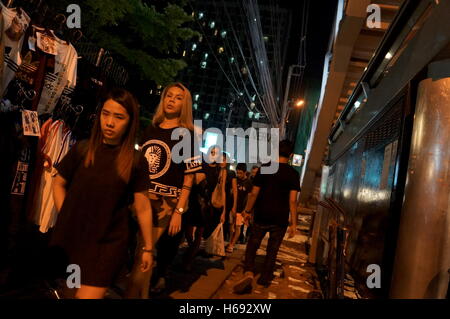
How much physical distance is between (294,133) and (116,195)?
3919 centimetres

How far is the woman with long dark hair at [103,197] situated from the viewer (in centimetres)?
222

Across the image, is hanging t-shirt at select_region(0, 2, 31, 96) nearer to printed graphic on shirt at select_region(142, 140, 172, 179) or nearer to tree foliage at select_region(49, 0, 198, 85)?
printed graphic on shirt at select_region(142, 140, 172, 179)

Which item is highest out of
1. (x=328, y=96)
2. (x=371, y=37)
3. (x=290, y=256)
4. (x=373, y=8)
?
(x=371, y=37)

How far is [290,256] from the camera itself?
8977mm

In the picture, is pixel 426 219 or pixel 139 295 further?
pixel 139 295

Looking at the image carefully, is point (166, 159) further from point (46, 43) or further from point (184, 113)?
point (46, 43)

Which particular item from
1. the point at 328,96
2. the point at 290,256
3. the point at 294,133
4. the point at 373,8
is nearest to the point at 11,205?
the point at 290,256

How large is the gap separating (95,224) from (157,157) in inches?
51.3

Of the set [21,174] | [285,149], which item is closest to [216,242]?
[285,149]

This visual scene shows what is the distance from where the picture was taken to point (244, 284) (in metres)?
4.91

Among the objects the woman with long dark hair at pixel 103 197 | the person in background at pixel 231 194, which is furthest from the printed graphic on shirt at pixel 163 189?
the person in background at pixel 231 194

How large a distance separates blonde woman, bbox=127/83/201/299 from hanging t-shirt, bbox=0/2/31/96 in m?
1.41
